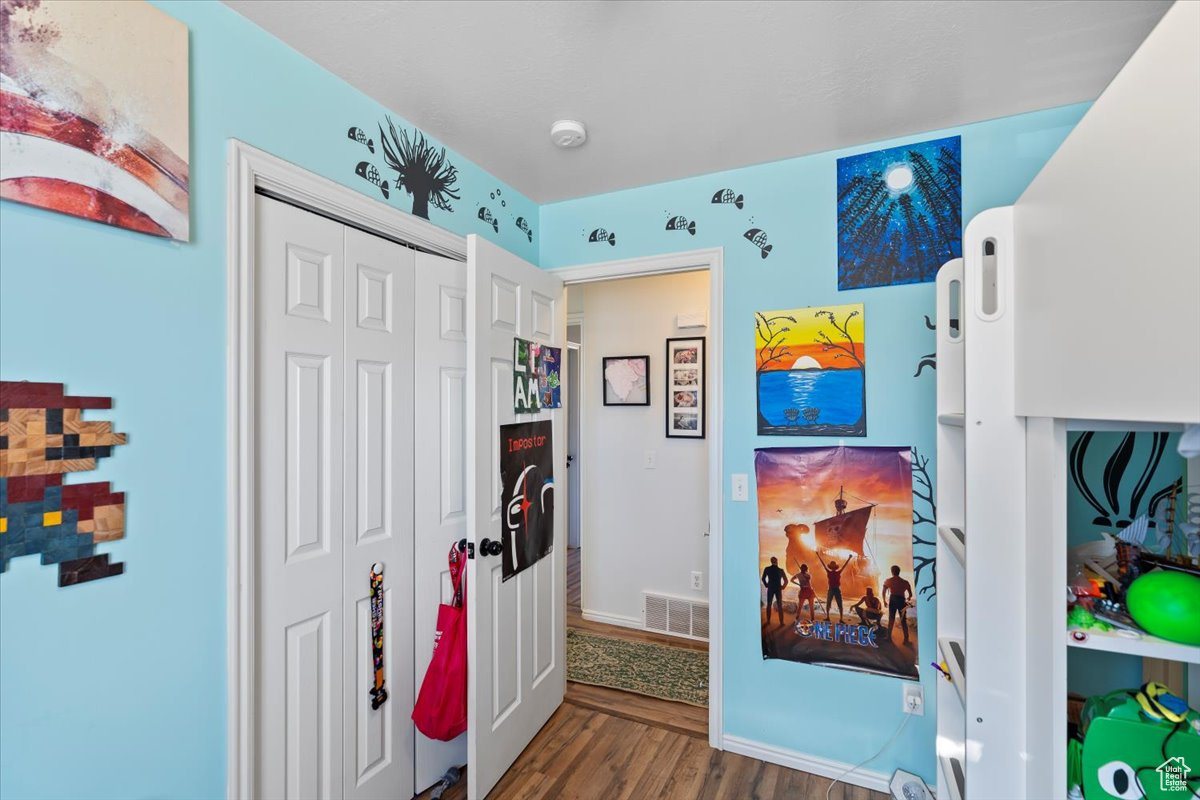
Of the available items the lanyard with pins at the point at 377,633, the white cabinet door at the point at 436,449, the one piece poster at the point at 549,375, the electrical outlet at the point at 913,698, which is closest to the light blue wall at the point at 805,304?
the electrical outlet at the point at 913,698

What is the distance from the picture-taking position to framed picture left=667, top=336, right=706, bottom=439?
330cm

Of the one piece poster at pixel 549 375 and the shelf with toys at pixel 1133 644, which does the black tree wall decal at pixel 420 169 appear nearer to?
the one piece poster at pixel 549 375

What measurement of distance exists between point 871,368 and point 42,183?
236 cm

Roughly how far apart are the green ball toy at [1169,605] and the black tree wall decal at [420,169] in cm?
218

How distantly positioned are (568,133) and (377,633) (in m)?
1.86

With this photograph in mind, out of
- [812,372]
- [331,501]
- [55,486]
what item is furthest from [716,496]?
[55,486]

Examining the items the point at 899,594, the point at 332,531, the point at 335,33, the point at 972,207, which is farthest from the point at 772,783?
the point at 335,33

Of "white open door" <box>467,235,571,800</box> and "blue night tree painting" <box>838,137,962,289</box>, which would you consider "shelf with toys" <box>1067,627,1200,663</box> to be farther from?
"white open door" <box>467,235,571,800</box>

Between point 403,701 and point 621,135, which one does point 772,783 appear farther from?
point 621,135

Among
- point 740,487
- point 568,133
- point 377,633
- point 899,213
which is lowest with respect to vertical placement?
point 377,633

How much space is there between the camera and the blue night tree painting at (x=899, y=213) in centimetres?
189

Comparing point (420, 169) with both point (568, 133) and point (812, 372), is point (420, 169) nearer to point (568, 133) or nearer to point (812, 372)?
point (568, 133)

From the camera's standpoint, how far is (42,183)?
99 cm

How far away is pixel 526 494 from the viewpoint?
2145 mm
